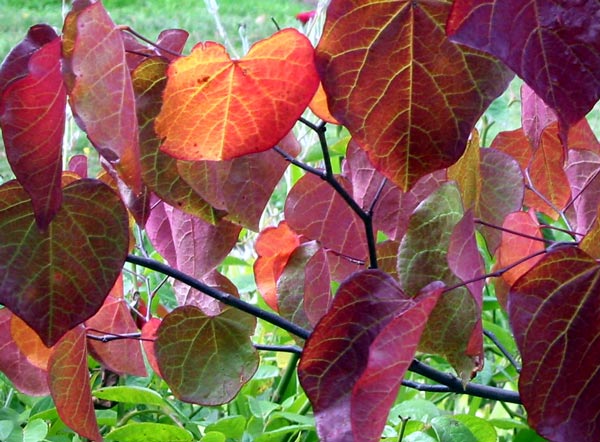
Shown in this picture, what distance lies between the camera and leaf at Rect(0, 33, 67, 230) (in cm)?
42

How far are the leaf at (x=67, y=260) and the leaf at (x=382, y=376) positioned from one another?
0.16 meters

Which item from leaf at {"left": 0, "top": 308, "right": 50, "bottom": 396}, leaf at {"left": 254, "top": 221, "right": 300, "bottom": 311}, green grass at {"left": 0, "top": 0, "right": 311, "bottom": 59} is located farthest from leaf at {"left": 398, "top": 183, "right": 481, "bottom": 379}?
green grass at {"left": 0, "top": 0, "right": 311, "bottom": 59}

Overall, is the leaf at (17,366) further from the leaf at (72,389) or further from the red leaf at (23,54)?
the red leaf at (23,54)

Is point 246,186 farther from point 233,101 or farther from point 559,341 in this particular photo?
point 559,341

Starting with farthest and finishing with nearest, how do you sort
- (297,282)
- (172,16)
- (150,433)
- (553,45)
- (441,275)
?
(172,16), (150,433), (297,282), (441,275), (553,45)

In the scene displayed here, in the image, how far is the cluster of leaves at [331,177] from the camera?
15.9 inches

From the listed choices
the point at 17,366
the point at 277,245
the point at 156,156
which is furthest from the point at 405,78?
the point at 17,366

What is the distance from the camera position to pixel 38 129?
1.40ft

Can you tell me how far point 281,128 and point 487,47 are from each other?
0.41 ft

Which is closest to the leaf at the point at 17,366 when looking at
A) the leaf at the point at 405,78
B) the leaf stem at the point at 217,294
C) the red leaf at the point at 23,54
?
the leaf stem at the point at 217,294

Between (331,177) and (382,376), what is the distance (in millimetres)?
172

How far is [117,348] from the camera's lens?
28.5 inches

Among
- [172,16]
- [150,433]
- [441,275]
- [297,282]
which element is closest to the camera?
[441,275]

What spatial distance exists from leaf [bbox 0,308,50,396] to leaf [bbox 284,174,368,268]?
0.77 feet
